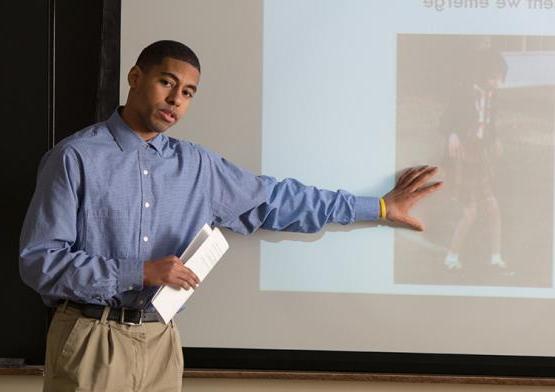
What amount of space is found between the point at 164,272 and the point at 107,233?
18 centimetres

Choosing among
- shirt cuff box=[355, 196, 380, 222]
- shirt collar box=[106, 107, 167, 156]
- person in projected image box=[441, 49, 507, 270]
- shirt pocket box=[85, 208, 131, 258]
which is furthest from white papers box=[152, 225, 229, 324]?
person in projected image box=[441, 49, 507, 270]

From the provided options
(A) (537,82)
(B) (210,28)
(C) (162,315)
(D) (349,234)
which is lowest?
(C) (162,315)

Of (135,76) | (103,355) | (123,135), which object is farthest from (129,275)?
(135,76)

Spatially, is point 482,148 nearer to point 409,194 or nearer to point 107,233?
point 409,194

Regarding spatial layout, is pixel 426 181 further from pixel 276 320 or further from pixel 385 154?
pixel 276 320

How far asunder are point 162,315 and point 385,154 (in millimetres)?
892

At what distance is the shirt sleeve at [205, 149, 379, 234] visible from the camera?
2.29 m

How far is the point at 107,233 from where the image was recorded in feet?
6.53

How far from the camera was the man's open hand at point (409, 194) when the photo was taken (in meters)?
2.43

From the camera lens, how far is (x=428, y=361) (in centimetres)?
248

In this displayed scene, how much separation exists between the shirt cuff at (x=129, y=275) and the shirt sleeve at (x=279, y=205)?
1.32 ft

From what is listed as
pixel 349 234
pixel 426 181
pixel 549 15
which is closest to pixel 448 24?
pixel 549 15

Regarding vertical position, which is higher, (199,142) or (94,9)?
(94,9)

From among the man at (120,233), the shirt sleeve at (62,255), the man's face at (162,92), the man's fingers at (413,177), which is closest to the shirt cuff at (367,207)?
the man's fingers at (413,177)
